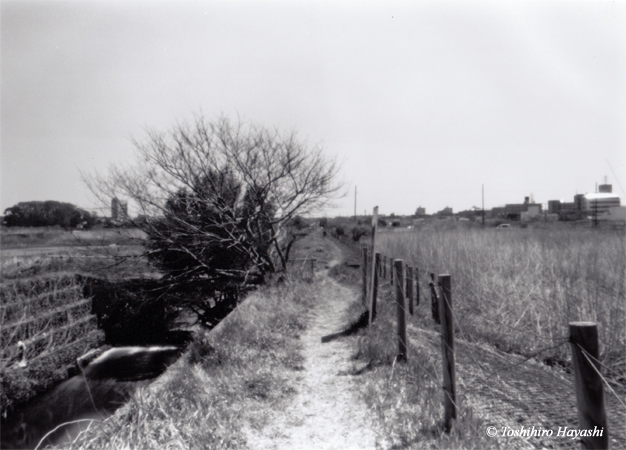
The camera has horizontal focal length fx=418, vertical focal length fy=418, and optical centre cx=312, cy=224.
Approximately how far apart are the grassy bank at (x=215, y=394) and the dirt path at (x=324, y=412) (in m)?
0.17

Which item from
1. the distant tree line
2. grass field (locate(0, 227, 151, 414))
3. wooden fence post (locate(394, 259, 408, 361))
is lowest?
grass field (locate(0, 227, 151, 414))

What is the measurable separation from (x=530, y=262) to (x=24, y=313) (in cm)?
1800

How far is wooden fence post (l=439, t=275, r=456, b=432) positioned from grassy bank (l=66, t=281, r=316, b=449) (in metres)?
1.69

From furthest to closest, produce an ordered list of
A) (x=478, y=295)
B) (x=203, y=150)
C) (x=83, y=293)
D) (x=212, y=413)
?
(x=83, y=293), (x=203, y=150), (x=478, y=295), (x=212, y=413)

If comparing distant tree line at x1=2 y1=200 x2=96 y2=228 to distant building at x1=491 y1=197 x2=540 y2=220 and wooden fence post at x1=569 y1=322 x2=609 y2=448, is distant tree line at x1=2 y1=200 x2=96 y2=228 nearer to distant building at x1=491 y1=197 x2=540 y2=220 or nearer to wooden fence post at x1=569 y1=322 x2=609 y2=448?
wooden fence post at x1=569 y1=322 x2=609 y2=448

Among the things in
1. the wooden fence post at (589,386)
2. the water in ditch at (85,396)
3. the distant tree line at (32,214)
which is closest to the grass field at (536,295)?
the wooden fence post at (589,386)

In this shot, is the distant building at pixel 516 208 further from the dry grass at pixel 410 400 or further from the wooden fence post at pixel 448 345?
the wooden fence post at pixel 448 345

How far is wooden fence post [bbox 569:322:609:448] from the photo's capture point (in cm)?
178

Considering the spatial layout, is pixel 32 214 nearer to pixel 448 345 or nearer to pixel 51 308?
pixel 51 308

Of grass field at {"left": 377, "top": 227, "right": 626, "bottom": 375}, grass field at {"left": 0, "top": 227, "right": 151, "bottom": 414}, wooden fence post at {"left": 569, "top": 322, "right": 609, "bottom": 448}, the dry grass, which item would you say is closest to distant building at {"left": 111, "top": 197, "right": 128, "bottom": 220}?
grass field at {"left": 0, "top": 227, "right": 151, "bottom": 414}

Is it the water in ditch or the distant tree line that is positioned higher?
the distant tree line

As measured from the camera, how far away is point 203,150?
14.2m

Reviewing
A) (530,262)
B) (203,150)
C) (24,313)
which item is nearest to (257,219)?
(203,150)

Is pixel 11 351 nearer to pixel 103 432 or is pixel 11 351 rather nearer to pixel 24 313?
pixel 24 313
